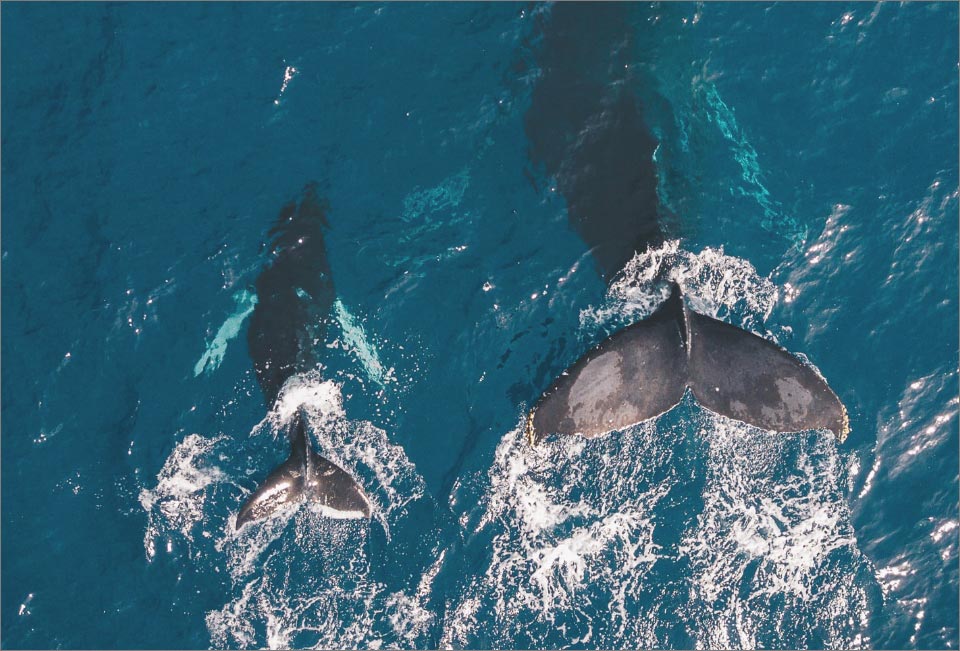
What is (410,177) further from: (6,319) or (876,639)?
(876,639)

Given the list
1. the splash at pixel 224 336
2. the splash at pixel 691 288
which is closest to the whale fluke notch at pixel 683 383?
the splash at pixel 691 288

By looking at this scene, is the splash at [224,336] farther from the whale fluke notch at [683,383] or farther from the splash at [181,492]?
the whale fluke notch at [683,383]

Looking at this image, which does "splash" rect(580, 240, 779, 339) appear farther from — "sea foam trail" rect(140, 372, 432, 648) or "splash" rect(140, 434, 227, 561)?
"splash" rect(140, 434, 227, 561)

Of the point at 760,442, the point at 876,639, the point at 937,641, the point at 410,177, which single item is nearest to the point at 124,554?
the point at 410,177

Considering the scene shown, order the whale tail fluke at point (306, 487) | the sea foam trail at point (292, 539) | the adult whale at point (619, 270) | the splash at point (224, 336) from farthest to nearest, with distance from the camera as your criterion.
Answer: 1. the splash at point (224, 336)
2. the sea foam trail at point (292, 539)
3. the whale tail fluke at point (306, 487)
4. the adult whale at point (619, 270)

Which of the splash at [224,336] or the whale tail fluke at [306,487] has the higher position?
the splash at [224,336]

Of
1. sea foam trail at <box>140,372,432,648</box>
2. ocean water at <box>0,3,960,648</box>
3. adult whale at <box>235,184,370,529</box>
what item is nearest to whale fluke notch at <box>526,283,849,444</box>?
ocean water at <box>0,3,960,648</box>
